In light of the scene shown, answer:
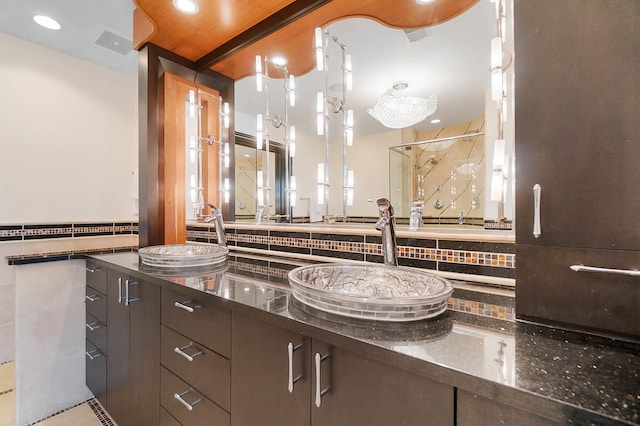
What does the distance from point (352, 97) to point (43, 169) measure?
234 cm

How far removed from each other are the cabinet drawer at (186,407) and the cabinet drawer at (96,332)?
2.13ft

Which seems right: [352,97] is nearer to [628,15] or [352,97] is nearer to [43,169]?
[628,15]

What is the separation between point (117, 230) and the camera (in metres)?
2.53

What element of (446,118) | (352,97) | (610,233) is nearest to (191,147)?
(352,97)

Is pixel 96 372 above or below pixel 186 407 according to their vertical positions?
below


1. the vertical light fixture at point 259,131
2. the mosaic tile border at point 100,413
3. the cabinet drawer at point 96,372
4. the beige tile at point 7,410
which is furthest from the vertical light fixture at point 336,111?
the beige tile at point 7,410

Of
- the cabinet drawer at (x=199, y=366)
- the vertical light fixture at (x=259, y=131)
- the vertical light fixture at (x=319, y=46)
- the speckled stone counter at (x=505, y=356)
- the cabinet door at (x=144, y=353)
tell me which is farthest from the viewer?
the vertical light fixture at (x=259, y=131)

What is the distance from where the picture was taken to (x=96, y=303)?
1.59 meters

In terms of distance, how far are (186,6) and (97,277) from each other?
5.03ft

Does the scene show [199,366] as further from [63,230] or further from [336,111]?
[63,230]

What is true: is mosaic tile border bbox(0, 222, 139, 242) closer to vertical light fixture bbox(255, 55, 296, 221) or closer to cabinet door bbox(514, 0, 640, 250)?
vertical light fixture bbox(255, 55, 296, 221)

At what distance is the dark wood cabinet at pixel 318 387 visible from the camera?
0.51m

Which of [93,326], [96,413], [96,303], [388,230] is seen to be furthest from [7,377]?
[388,230]

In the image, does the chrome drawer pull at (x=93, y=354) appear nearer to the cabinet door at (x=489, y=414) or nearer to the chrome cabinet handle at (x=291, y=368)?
the chrome cabinet handle at (x=291, y=368)
